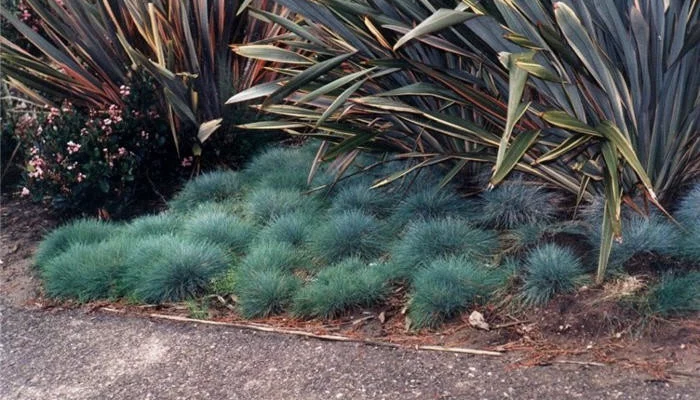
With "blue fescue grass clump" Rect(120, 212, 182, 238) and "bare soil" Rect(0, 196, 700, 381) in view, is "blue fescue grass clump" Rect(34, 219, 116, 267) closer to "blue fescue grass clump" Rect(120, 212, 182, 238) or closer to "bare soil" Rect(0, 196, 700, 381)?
"blue fescue grass clump" Rect(120, 212, 182, 238)

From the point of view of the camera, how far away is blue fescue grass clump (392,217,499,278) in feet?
16.1

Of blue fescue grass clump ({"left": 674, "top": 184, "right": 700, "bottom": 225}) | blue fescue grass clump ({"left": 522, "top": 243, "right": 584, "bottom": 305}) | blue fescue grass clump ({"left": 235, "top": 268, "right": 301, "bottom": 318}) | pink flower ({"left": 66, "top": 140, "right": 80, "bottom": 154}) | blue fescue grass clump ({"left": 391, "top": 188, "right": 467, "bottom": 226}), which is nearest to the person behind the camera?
blue fescue grass clump ({"left": 522, "top": 243, "right": 584, "bottom": 305})

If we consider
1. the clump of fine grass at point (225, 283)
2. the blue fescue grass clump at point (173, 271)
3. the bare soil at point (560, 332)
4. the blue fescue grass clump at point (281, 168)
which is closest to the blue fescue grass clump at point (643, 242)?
the bare soil at point (560, 332)

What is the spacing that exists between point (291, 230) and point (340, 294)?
0.89 meters

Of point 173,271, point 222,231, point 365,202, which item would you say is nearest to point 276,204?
point 222,231

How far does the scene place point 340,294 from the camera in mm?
4746

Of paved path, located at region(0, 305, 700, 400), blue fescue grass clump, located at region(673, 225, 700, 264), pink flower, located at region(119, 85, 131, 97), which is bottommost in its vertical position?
paved path, located at region(0, 305, 700, 400)

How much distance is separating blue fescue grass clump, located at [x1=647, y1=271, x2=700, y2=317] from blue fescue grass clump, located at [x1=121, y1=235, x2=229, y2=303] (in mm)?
2296

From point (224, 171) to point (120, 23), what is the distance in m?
1.31

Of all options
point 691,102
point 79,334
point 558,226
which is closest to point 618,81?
point 691,102

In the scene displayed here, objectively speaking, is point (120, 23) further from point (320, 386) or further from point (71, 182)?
point (320, 386)

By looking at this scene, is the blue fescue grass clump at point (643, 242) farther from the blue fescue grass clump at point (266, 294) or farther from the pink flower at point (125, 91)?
the pink flower at point (125, 91)

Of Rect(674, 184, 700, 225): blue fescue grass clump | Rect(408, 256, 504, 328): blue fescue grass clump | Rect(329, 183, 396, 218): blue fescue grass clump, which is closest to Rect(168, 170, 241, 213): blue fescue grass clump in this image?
Rect(329, 183, 396, 218): blue fescue grass clump

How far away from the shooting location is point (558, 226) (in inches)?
196
